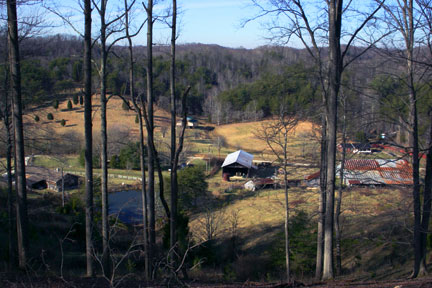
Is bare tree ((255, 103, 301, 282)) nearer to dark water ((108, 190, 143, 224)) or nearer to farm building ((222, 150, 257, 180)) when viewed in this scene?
dark water ((108, 190, 143, 224))

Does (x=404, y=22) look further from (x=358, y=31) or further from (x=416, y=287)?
(x=416, y=287)

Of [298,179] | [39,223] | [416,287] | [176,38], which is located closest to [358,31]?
[176,38]

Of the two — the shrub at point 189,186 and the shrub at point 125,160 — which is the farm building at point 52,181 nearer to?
the shrub at point 125,160

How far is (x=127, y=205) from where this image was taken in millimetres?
21469

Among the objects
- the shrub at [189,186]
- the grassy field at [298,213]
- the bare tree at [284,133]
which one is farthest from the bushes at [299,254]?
the shrub at [189,186]

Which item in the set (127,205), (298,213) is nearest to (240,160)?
(127,205)

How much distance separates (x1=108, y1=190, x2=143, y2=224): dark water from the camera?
2008cm

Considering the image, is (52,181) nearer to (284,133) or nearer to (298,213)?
(298,213)

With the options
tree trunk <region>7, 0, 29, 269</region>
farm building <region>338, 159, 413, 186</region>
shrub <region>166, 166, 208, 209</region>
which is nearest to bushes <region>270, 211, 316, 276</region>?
farm building <region>338, 159, 413, 186</region>

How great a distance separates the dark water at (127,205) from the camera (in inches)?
791

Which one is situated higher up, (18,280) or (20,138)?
(20,138)

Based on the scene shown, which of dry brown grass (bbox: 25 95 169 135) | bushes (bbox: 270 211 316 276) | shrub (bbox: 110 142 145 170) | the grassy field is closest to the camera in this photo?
the grassy field

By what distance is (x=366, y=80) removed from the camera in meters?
8.41

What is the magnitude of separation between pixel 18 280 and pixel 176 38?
5789 millimetres
